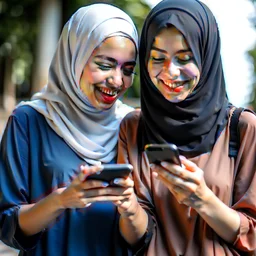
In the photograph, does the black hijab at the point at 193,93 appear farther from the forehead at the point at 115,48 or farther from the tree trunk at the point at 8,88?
the tree trunk at the point at 8,88

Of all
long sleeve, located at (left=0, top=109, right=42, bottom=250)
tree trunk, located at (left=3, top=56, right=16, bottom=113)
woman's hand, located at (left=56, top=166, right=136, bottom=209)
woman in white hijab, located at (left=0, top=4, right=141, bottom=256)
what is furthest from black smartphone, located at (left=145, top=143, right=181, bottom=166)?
tree trunk, located at (left=3, top=56, right=16, bottom=113)

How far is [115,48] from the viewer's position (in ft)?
5.67

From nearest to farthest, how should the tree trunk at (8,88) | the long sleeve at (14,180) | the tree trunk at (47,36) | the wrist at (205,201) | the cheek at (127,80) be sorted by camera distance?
the wrist at (205,201), the long sleeve at (14,180), the cheek at (127,80), the tree trunk at (47,36), the tree trunk at (8,88)

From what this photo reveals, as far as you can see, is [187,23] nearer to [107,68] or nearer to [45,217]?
[107,68]

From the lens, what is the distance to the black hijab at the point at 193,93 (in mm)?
1538

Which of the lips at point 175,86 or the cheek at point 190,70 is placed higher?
the cheek at point 190,70

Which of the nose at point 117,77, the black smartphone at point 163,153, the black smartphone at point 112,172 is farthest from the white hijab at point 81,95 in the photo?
the black smartphone at point 163,153

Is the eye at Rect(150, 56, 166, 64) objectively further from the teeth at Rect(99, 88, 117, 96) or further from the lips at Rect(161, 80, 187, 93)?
the teeth at Rect(99, 88, 117, 96)

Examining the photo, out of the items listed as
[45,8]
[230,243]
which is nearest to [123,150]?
[230,243]

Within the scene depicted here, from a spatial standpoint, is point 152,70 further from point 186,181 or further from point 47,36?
point 47,36

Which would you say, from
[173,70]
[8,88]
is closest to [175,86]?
[173,70]

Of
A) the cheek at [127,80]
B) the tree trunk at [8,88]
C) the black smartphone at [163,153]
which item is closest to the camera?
the black smartphone at [163,153]

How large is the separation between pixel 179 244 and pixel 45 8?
14.3 feet

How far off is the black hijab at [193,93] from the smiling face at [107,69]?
0.11 m
